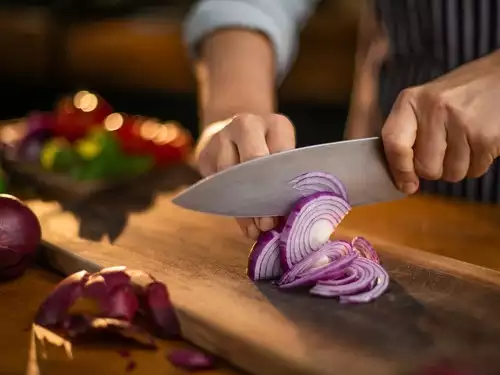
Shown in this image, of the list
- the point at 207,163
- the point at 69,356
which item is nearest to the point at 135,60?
the point at 207,163

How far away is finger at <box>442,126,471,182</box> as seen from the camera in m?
0.99

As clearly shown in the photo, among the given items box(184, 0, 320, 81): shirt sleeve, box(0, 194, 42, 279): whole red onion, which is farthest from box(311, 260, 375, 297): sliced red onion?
box(184, 0, 320, 81): shirt sleeve

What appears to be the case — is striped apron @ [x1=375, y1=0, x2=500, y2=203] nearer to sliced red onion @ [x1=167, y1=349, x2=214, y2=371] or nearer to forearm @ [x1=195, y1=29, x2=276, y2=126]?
forearm @ [x1=195, y1=29, x2=276, y2=126]

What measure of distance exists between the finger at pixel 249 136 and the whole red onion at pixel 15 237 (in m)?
0.30

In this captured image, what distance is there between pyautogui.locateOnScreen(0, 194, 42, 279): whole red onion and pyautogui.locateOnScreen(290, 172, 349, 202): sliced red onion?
363 mm

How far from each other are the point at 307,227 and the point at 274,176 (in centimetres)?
9

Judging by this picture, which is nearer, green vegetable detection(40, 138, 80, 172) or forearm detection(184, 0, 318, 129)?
forearm detection(184, 0, 318, 129)

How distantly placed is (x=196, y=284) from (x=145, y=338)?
139mm

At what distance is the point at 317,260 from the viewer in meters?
0.96

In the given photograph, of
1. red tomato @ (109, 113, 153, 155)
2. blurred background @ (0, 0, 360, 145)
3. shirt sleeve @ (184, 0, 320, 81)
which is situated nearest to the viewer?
shirt sleeve @ (184, 0, 320, 81)

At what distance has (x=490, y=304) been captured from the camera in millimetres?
919

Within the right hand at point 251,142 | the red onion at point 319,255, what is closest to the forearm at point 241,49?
the right hand at point 251,142

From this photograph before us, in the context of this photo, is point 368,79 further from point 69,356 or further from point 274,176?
point 69,356

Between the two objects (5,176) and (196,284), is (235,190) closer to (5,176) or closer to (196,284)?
(196,284)
